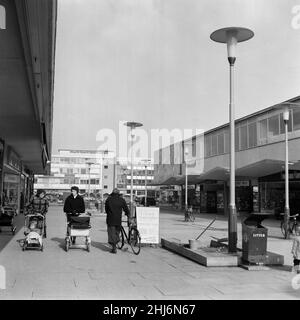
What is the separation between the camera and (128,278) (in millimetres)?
8508

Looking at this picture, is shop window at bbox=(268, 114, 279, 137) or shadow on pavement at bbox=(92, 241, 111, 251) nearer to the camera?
shadow on pavement at bbox=(92, 241, 111, 251)

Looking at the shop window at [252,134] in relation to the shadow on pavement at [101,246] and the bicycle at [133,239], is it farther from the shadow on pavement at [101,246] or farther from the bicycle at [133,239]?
the bicycle at [133,239]

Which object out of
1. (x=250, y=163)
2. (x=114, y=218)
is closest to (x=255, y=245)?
(x=114, y=218)

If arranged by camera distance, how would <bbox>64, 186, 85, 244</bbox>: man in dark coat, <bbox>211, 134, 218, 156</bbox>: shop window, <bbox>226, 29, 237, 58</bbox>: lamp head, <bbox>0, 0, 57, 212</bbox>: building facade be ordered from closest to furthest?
<bbox>0, 0, 57, 212</bbox>: building facade
<bbox>226, 29, 237, 58</bbox>: lamp head
<bbox>64, 186, 85, 244</bbox>: man in dark coat
<bbox>211, 134, 218, 156</bbox>: shop window

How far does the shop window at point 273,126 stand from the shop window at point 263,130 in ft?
1.92

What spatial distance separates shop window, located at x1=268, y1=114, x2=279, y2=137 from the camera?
113 feet

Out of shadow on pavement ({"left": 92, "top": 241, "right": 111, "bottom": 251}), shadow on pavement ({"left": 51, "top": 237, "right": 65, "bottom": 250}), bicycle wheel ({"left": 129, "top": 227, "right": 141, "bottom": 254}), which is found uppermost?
→ bicycle wheel ({"left": 129, "top": 227, "right": 141, "bottom": 254})

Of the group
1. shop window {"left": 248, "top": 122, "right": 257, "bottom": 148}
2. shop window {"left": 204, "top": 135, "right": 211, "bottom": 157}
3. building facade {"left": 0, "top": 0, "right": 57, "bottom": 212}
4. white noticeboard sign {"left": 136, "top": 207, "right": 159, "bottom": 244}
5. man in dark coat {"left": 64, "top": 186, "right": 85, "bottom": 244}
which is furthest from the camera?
shop window {"left": 204, "top": 135, "right": 211, "bottom": 157}

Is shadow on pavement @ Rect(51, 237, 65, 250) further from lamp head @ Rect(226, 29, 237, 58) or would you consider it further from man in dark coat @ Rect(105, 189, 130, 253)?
lamp head @ Rect(226, 29, 237, 58)

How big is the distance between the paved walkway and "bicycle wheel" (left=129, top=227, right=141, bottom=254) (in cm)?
23

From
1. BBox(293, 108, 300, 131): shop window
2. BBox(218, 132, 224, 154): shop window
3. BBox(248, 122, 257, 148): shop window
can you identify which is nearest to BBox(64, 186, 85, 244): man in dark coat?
BBox(293, 108, 300, 131): shop window

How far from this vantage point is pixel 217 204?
43625mm
